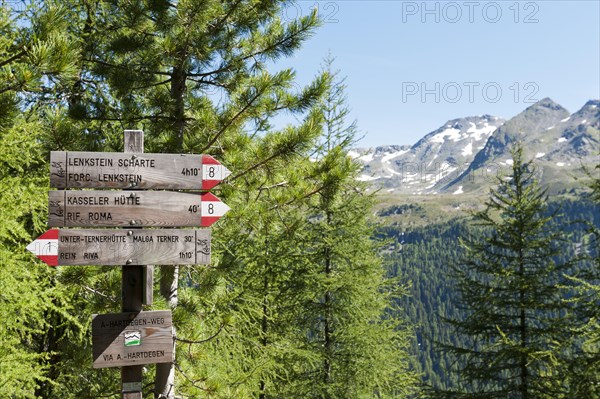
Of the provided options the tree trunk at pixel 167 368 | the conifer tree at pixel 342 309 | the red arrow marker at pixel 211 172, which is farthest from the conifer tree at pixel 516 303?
the red arrow marker at pixel 211 172

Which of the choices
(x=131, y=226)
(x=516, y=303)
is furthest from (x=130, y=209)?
(x=516, y=303)

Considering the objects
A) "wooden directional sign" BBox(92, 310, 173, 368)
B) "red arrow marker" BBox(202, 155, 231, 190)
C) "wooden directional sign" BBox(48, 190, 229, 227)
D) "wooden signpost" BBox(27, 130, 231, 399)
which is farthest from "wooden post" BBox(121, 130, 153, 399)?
"red arrow marker" BBox(202, 155, 231, 190)

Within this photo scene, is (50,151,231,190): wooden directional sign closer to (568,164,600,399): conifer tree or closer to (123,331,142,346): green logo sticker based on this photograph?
(123,331,142,346): green logo sticker

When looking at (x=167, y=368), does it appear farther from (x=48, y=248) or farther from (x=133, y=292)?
(x=48, y=248)

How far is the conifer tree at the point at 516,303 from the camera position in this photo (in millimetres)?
10344

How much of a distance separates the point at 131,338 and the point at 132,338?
0.03 ft

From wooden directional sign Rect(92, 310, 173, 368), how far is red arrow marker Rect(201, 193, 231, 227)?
930mm

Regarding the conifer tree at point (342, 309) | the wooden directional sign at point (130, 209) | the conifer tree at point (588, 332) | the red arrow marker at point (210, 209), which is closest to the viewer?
the wooden directional sign at point (130, 209)

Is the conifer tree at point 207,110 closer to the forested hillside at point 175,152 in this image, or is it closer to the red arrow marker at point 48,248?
the forested hillside at point 175,152

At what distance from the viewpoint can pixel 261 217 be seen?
22.9ft

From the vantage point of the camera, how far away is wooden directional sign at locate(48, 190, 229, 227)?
439 centimetres

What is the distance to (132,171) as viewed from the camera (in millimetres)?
4609

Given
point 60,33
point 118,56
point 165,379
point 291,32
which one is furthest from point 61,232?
point 291,32

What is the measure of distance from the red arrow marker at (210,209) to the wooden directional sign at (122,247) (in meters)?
0.12
